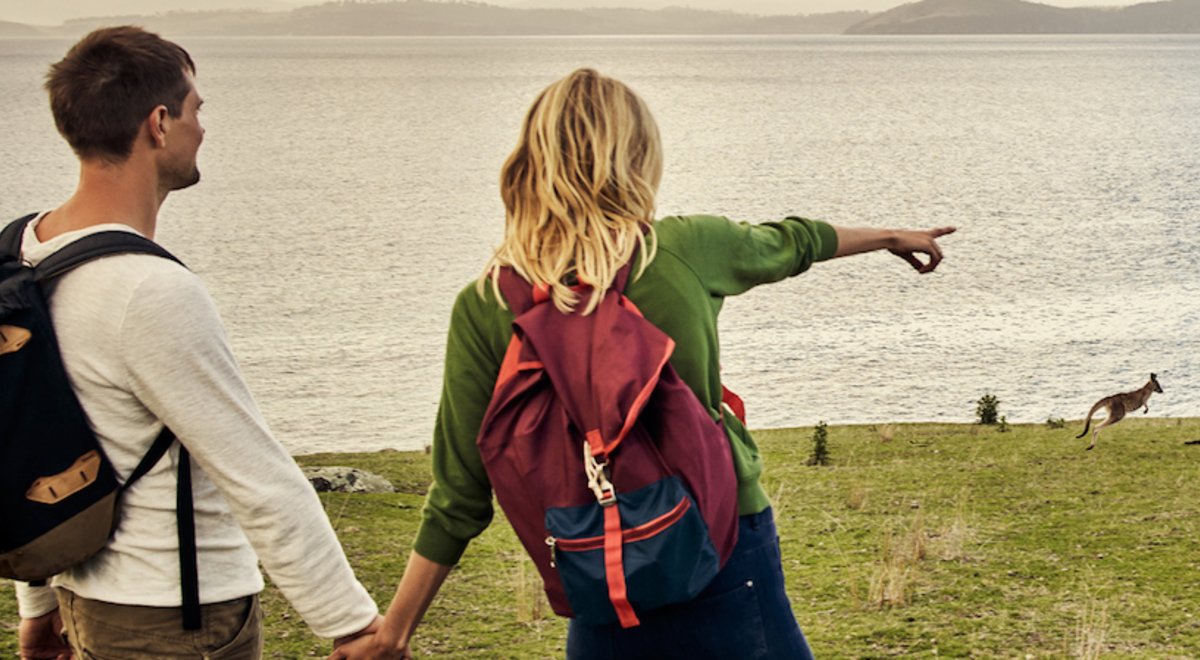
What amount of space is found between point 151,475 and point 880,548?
16.5 ft

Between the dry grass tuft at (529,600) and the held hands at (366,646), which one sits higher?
the held hands at (366,646)

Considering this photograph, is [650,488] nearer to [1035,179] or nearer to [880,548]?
[880,548]

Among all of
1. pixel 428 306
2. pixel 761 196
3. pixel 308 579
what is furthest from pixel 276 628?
pixel 761 196

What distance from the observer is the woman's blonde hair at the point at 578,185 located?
6.75 feet

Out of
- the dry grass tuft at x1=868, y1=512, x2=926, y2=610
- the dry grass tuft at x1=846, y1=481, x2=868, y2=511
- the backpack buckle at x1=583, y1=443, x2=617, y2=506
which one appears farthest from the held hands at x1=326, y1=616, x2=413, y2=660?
the dry grass tuft at x1=846, y1=481, x2=868, y2=511

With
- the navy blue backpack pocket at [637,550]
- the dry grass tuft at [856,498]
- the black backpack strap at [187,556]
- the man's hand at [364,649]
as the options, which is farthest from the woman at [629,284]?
the dry grass tuft at [856,498]

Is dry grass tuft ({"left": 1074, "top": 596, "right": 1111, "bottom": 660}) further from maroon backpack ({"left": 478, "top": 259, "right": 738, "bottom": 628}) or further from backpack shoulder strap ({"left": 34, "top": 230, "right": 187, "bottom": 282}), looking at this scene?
backpack shoulder strap ({"left": 34, "top": 230, "right": 187, "bottom": 282})

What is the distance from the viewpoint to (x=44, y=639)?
2430 millimetres

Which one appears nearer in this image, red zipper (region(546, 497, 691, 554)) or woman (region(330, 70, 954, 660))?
red zipper (region(546, 497, 691, 554))

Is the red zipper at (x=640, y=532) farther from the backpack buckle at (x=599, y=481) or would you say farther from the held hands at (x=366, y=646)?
the held hands at (x=366, y=646)

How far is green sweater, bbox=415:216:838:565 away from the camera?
208 cm

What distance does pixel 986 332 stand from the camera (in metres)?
29.6

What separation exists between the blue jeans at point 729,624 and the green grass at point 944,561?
105 inches

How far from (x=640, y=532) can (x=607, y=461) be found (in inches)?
5.6
